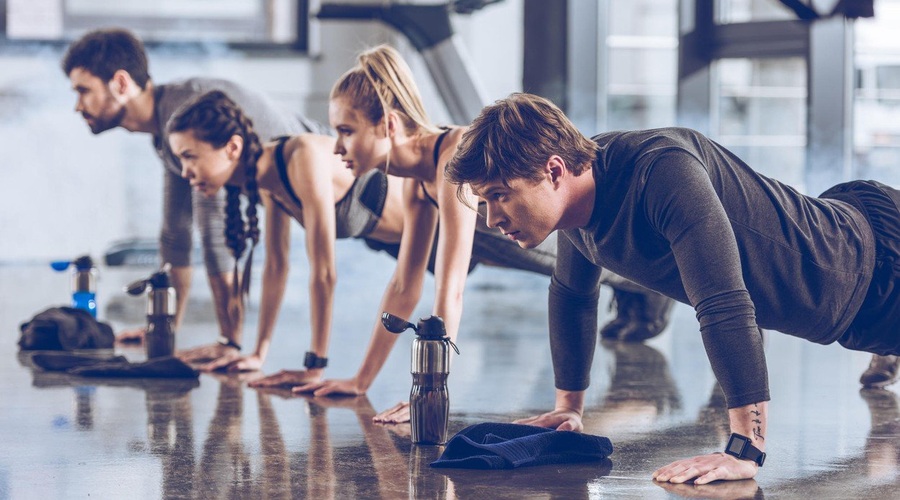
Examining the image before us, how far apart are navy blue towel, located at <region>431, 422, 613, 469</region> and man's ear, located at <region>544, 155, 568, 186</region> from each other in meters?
0.39

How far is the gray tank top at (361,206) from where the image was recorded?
2500 millimetres

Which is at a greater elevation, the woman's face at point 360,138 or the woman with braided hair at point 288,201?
the woman's face at point 360,138

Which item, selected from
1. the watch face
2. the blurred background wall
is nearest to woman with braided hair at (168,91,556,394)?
the watch face

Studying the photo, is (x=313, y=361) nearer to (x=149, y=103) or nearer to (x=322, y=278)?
(x=322, y=278)

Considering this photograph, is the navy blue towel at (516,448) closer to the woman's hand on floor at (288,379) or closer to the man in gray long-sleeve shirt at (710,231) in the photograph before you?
the man in gray long-sleeve shirt at (710,231)

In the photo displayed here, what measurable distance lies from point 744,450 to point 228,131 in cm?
138

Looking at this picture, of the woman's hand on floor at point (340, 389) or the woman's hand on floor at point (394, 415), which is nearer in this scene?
the woman's hand on floor at point (394, 415)

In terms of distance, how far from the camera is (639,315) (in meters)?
3.13

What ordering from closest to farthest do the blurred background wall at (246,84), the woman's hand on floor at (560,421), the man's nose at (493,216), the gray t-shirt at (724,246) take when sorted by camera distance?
the gray t-shirt at (724,246)
the man's nose at (493,216)
the woman's hand on floor at (560,421)
the blurred background wall at (246,84)

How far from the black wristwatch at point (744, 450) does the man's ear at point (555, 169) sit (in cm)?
41

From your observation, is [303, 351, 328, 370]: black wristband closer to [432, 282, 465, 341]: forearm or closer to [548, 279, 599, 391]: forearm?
[432, 282, 465, 341]: forearm

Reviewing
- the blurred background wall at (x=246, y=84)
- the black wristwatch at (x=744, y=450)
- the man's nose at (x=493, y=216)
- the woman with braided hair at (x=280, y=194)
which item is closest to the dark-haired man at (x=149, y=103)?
the woman with braided hair at (x=280, y=194)

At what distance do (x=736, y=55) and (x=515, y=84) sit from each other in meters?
1.82

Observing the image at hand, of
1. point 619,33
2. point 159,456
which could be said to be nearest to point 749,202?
point 159,456
